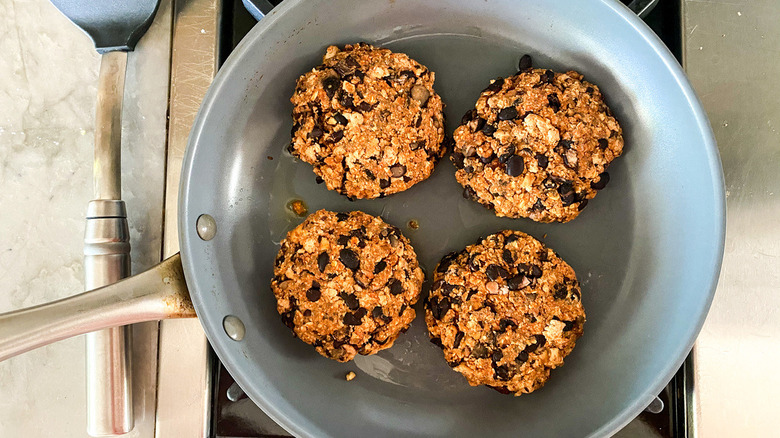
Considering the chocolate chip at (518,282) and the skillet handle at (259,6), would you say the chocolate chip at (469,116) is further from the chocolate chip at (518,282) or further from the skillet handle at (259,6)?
the skillet handle at (259,6)

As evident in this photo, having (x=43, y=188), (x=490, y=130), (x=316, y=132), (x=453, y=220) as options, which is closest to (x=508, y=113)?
(x=490, y=130)

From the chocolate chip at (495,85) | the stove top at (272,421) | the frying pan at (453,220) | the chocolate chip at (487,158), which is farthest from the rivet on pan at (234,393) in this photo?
the chocolate chip at (495,85)

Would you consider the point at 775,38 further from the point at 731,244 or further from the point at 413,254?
the point at 413,254

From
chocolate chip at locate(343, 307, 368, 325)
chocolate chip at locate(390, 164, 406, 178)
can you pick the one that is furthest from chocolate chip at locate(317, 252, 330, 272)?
chocolate chip at locate(390, 164, 406, 178)

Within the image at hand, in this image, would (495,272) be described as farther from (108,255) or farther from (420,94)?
(108,255)

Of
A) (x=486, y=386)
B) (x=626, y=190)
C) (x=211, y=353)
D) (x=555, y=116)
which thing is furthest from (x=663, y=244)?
(x=211, y=353)
